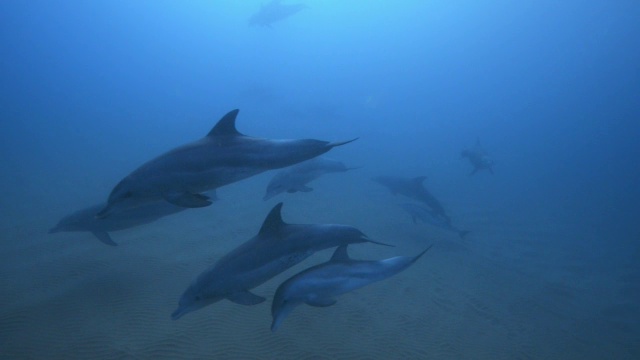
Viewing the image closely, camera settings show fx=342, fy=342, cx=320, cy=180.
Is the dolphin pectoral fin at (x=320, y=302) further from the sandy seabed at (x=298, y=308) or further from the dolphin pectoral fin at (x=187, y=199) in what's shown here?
the sandy seabed at (x=298, y=308)

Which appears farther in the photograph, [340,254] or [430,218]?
[430,218]

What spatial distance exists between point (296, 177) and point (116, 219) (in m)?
3.96

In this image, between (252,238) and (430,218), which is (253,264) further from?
(430,218)

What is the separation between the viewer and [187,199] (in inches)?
136

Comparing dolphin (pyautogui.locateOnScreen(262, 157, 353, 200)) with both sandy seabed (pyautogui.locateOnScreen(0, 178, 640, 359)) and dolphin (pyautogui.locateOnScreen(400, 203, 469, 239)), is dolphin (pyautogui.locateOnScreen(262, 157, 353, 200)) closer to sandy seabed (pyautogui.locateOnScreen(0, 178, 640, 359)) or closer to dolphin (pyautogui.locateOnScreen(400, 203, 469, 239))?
sandy seabed (pyautogui.locateOnScreen(0, 178, 640, 359))

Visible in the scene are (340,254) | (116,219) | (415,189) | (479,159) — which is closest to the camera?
(340,254)

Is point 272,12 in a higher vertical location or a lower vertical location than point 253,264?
higher

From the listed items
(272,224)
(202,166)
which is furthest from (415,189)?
(202,166)

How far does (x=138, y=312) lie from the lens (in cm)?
616

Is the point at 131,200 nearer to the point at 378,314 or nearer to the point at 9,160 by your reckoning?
the point at 378,314

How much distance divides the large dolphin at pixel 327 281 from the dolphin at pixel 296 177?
3563 mm

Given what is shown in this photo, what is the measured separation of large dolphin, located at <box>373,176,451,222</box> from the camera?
13.3 m

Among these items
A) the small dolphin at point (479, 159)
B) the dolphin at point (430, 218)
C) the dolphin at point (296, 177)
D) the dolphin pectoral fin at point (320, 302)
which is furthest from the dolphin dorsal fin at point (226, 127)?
the small dolphin at point (479, 159)

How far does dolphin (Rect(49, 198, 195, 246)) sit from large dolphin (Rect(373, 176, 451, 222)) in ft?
33.2
